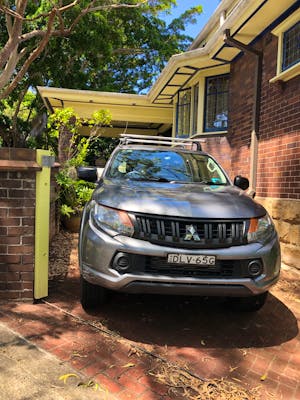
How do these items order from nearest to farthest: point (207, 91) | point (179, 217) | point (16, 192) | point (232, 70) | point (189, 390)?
1. point (189, 390)
2. point (179, 217)
3. point (16, 192)
4. point (232, 70)
5. point (207, 91)

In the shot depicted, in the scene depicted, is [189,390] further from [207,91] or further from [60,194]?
[207,91]

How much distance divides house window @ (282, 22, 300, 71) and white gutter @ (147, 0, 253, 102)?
2.70 feet

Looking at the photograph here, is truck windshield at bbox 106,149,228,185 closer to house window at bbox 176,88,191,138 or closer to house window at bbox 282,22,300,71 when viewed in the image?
house window at bbox 282,22,300,71

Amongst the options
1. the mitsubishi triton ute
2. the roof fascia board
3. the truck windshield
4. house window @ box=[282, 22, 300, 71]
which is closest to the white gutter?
the roof fascia board

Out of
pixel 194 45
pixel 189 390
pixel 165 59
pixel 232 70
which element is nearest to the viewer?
pixel 189 390

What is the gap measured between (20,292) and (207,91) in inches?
280

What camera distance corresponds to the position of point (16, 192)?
11.4 feet

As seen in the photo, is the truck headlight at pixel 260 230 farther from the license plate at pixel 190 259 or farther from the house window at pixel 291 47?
the house window at pixel 291 47

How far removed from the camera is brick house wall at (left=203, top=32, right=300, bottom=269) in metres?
5.62

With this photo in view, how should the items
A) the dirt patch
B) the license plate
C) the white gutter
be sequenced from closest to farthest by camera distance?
the license plate < the dirt patch < the white gutter

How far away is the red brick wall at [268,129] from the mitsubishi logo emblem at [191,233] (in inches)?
122

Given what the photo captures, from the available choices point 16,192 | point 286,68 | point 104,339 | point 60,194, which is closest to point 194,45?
point 286,68

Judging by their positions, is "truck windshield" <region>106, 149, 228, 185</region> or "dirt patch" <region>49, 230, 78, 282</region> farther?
"dirt patch" <region>49, 230, 78, 282</region>

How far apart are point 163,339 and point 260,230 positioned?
3.99ft
